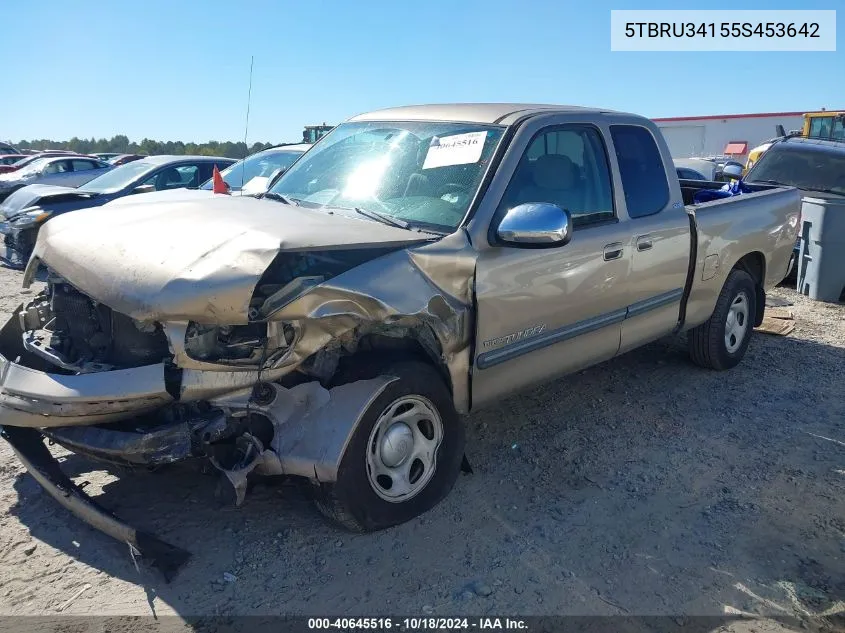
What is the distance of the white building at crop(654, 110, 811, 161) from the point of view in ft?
95.3

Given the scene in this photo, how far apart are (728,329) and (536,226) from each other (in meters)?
3.04

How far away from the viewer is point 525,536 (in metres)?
3.27

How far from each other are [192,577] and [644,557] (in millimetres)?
1983

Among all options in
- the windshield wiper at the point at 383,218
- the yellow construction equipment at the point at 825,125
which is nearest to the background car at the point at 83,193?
the windshield wiper at the point at 383,218


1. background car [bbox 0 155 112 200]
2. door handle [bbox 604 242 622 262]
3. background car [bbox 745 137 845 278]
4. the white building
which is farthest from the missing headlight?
the white building

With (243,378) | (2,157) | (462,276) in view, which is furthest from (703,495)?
(2,157)

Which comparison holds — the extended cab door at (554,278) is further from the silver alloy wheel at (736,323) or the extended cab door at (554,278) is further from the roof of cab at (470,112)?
the silver alloy wheel at (736,323)

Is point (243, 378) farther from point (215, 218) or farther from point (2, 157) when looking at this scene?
point (2, 157)

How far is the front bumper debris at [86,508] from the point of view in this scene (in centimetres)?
287

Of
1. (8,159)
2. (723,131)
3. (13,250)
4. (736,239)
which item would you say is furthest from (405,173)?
(723,131)

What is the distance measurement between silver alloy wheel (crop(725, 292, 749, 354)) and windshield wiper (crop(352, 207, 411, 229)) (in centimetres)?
325

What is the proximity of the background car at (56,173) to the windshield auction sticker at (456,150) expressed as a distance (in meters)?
10.9

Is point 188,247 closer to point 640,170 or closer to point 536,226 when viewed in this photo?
point 536,226

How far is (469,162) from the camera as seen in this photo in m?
3.66
